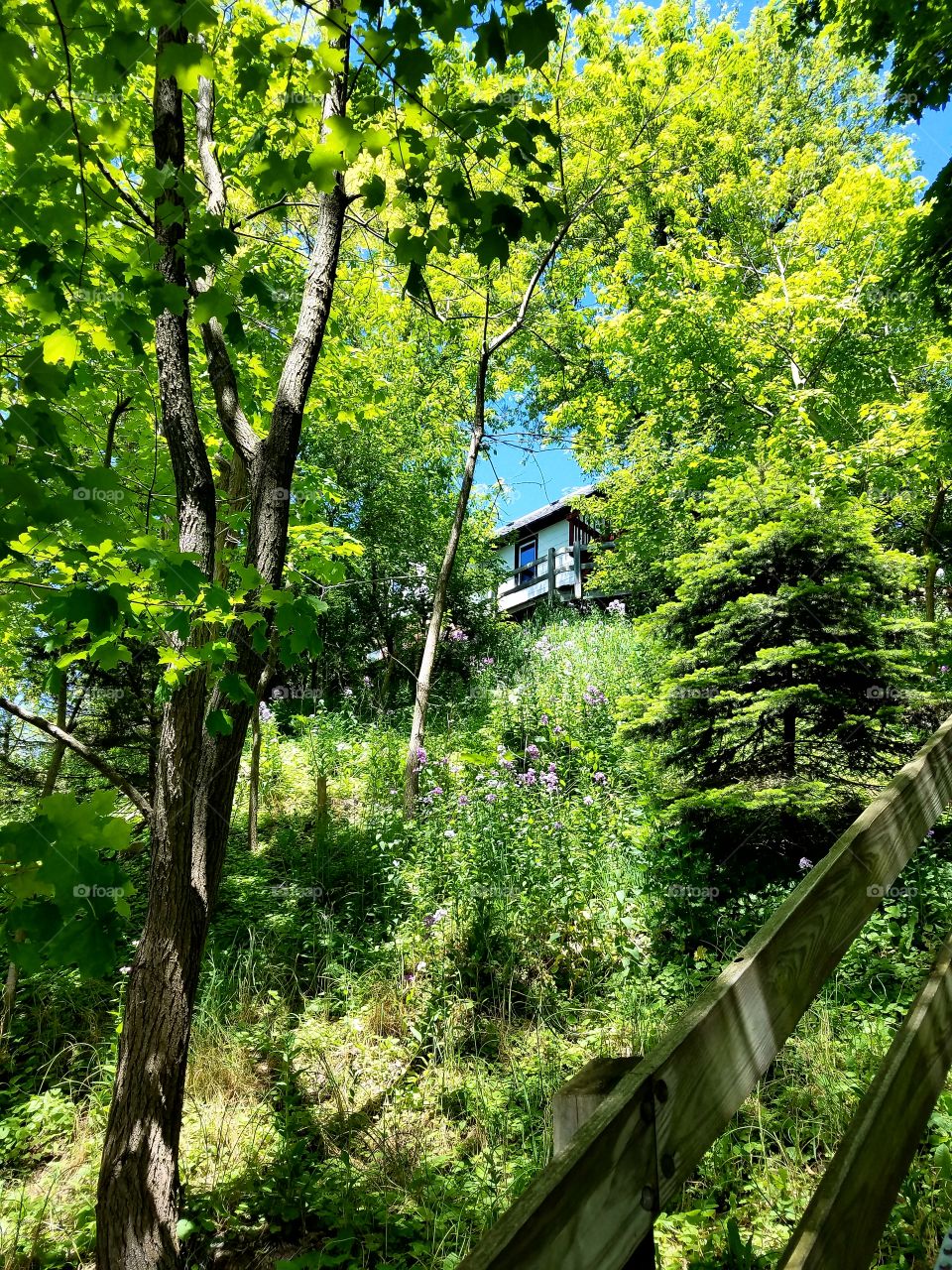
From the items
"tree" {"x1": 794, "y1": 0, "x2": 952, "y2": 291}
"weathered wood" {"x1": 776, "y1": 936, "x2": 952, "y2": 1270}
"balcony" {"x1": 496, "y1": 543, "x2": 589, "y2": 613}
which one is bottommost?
"weathered wood" {"x1": 776, "y1": 936, "x2": 952, "y2": 1270}

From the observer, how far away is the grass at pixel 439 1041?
9.40 ft

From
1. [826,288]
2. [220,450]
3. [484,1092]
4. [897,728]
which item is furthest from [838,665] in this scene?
[826,288]

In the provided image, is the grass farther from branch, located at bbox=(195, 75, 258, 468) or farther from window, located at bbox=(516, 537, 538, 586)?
window, located at bbox=(516, 537, 538, 586)

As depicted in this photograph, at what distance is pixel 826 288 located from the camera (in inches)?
359

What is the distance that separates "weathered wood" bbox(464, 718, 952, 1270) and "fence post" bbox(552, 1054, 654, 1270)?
42 mm

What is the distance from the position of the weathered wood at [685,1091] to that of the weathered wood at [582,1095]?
0.04 m

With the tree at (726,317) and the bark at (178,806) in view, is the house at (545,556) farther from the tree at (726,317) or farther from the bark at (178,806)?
the bark at (178,806)

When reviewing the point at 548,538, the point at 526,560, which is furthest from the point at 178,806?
the point at 526,560

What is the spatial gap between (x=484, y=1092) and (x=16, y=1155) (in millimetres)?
2617

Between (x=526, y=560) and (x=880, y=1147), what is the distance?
28.5m

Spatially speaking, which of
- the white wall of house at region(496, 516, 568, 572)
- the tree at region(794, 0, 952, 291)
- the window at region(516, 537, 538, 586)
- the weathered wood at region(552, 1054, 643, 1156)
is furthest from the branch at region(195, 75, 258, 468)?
the window at region(516, 537, 538, 586)

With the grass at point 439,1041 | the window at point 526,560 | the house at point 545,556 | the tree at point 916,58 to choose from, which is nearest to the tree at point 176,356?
the grass at point 439,1041

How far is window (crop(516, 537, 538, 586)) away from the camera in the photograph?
28.0 m

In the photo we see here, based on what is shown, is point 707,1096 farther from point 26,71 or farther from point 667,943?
point 667,943
